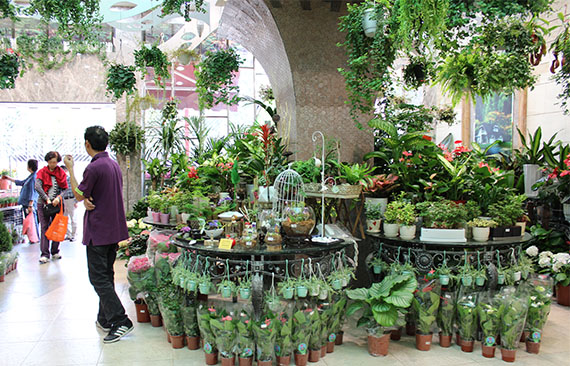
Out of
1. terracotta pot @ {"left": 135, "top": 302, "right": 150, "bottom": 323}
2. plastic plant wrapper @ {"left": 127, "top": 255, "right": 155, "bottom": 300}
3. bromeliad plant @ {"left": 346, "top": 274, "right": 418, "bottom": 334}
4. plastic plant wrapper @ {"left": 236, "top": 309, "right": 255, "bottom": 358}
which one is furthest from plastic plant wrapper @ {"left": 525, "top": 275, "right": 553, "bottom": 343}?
terracotta pot @ {"left": 135, "top": 302, "right": 150, "bottom": 323}

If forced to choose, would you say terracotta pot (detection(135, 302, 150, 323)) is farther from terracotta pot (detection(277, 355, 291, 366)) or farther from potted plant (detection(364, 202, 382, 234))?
potted plant (detection(364, 202, 382, 234))

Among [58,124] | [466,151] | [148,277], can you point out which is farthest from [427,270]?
[58,124]

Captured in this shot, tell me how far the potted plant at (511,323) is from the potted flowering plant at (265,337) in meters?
1.82

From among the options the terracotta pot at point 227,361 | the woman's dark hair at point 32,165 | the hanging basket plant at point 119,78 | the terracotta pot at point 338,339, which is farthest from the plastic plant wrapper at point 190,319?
the woman's dark hair at point 32,165

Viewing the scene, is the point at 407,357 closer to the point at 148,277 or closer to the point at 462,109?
the point at 148,277

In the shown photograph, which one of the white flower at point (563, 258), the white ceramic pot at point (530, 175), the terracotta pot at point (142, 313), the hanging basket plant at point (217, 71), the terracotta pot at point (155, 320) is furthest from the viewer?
the white ceramic pot at point (530, 175)

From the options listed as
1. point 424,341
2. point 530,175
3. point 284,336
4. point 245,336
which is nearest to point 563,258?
point 530,175

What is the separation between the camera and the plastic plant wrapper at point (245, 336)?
3.42 m

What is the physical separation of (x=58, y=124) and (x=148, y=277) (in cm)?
878

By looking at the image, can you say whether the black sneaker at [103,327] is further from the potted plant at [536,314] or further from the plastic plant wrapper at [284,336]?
the potted plant at [536,314]

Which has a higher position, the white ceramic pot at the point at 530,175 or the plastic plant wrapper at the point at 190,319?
the white ceramic pot at the point at 530,175

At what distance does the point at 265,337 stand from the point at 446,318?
1609mm

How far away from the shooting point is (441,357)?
380 cm

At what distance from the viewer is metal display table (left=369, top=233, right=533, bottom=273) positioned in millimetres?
4102
